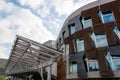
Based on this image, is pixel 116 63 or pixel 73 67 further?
pixel 73 67

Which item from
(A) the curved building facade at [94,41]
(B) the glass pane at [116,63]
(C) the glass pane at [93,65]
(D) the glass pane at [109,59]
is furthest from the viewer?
(C) the glass pane at [93,65]

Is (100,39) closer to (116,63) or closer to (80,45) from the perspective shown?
(80,45)

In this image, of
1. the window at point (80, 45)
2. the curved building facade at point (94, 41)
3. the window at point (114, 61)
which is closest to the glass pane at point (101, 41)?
the curved building facade at point (94, 41)

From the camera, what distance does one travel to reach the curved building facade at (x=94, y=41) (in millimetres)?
16156

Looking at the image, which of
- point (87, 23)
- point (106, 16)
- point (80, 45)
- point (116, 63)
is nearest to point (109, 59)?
point (116, 63)

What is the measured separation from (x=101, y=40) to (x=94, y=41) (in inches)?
29.7

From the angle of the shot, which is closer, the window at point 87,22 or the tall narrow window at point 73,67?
the window at point 87,22

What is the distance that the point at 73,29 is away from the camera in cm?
2130

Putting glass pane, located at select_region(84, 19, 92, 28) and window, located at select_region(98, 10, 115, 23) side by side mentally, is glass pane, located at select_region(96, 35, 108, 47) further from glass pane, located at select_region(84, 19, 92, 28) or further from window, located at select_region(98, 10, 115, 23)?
glass pane, located at select_region(84, 19, 92, 28)

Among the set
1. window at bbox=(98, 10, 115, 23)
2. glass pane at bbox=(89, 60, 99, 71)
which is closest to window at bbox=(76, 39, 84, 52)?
glass pane at bbox=(89, 60, 99, 71)

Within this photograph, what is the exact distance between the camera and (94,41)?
17.9m

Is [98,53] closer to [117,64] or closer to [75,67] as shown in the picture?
[117,64]

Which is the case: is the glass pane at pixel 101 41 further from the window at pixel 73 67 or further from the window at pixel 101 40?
the window at pixel 73 67

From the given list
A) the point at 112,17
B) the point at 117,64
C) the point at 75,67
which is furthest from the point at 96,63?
the point at 112,17
